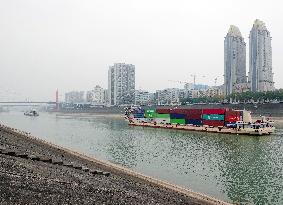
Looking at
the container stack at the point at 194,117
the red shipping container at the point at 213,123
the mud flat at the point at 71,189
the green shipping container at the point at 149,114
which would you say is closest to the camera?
the mud flat at the point at 71,189

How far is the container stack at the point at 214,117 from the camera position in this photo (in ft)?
271

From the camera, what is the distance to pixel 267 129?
74.6m

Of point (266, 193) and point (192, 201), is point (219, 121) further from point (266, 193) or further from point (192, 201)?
point (192, 201)

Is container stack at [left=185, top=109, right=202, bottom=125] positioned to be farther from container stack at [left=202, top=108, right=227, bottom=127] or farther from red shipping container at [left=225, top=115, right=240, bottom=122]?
red shipping container at [left=225, top=115, right=240, bottom=122]

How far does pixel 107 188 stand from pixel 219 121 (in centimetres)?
6563

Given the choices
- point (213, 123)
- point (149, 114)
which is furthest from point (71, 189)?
point (149, 114)

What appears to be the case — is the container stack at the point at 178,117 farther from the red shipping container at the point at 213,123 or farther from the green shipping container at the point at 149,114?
the green shipping container at the point at 149,114

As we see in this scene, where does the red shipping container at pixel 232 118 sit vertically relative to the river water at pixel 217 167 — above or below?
above

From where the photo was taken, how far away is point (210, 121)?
283ft

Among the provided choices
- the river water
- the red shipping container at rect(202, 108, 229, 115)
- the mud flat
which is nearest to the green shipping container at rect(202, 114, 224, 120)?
the red shipping container at rect(202, 108, 229, 115)

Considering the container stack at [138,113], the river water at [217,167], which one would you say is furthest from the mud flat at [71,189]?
the container stack at [138,113]

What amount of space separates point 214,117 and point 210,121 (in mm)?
1804

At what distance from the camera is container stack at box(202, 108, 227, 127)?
8271 centimetres

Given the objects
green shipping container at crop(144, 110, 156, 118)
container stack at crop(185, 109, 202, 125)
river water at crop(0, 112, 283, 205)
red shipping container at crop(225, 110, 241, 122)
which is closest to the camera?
river water at crop(0, 112, 283, 205)
